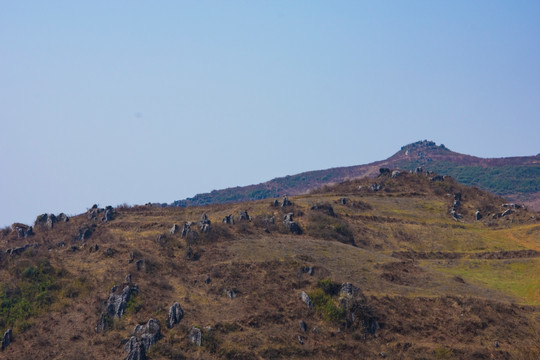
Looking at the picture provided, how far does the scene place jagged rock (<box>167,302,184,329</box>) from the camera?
55.5 m

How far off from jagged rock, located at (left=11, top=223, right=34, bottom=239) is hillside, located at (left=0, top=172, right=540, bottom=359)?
0.26 meters

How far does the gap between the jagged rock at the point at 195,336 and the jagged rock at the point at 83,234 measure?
41.6 meters

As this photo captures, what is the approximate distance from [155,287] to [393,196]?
76.5 m

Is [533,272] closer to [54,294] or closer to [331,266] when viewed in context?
[331,266]

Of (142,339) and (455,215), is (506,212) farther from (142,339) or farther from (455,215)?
(142,339)

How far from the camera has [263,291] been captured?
208 feet

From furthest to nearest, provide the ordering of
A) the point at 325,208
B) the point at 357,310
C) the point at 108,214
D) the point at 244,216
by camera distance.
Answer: the point at 325,208
the point at 108,214
the point at 244,216
the point at 357,310

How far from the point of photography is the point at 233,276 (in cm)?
6681

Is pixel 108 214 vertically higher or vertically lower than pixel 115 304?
higher

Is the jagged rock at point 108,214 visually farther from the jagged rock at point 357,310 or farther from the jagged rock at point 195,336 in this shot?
the jagged rock at point 357,310

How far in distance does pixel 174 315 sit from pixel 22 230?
1988 inches

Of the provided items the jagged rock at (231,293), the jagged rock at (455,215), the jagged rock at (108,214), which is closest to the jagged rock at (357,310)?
the jagged rock at (231,293)

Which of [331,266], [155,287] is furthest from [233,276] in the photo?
[331,266]

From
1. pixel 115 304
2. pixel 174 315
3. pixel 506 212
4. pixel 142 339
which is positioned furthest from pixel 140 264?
pixel 506 212
